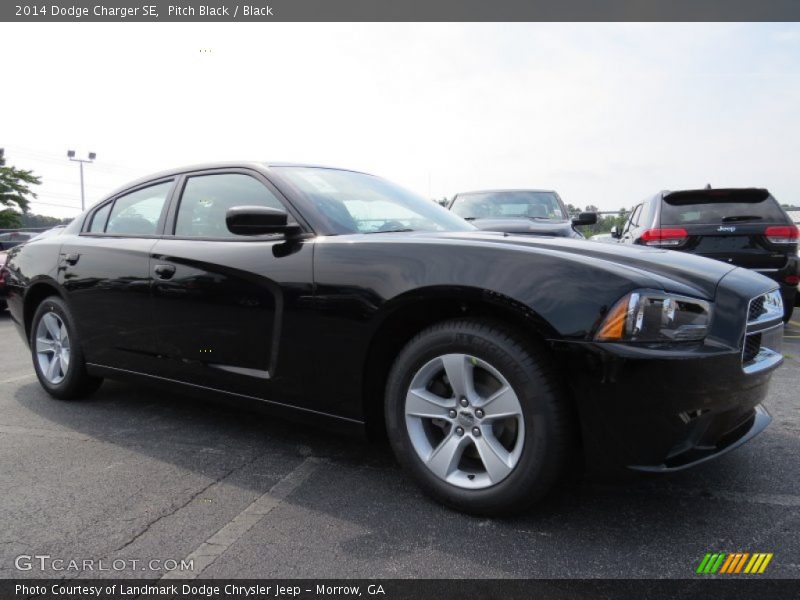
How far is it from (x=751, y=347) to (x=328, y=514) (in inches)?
66.9

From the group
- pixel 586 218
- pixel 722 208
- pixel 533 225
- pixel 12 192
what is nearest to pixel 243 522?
pixel 533 225

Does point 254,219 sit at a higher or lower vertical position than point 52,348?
higher

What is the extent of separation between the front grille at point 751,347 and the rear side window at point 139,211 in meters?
2.96

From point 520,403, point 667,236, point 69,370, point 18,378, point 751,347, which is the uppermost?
point 667,236

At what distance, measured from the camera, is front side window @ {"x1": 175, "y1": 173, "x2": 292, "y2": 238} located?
307 cm

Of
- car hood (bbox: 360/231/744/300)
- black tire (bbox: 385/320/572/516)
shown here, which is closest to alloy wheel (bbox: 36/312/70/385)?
car hood (bbox: 360/231/744/300)

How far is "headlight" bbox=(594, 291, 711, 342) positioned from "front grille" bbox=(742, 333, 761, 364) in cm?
24

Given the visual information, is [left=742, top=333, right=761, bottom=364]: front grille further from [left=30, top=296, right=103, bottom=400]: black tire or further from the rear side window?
[left=30, top=296, right=103, bottom=400]: black tire

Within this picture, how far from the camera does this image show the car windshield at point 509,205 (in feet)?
26.8

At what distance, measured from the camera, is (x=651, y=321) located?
6.48ft

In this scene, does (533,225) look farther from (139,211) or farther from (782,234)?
(139,211)

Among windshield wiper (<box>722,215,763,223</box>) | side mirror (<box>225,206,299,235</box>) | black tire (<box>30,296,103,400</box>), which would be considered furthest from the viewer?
windshield wiper (<box>722,215,763,223</box>)

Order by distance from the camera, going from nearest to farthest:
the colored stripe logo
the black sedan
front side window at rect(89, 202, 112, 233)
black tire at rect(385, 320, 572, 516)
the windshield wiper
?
the colored stripe logo, black tire at rect(385, 320, 572, 516), front side window at rect(89, 202, 112, 233), the windshield wiper, the black sedan

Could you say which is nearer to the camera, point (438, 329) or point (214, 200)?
point (438, 329)
